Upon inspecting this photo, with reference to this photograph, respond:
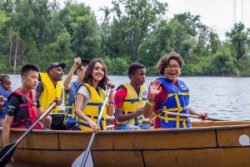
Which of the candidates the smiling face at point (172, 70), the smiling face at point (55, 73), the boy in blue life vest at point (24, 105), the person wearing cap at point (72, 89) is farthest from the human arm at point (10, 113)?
the smiling face at point (172, 70)

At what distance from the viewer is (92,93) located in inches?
200

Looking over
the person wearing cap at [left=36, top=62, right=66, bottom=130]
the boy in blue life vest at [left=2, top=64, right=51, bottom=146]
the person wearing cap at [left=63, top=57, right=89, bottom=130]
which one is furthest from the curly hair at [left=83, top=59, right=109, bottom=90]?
the person wearing cap at [left=36, top=62, right=66, bottom=130]

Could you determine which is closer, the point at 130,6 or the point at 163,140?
the point at 163,140

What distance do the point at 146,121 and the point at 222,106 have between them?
1110cm

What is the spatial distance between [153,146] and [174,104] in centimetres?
48

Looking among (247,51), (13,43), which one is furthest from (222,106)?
(247,51)

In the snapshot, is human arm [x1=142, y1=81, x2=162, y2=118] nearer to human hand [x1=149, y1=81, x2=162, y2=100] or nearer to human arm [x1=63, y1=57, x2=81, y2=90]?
human hand [x1=149, y1=81, x2=162, y2=100]

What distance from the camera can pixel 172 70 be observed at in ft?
15.7

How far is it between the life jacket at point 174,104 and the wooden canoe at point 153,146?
0.22 meters

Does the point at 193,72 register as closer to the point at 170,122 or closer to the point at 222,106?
the point at 222,106

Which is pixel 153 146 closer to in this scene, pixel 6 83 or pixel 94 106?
pixel 94 106

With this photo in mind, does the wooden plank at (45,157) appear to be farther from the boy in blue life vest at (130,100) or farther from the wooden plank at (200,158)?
the wooden plank at (200,158)

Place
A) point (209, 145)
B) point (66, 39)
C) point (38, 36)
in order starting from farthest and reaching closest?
point (38, 36)
point (66, 39)
point (209, 145)

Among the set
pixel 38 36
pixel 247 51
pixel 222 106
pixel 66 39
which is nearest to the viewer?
pixel 222 106
